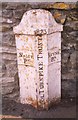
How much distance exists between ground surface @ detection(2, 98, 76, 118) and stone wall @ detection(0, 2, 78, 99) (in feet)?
0.44

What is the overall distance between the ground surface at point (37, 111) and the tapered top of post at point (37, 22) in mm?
1094

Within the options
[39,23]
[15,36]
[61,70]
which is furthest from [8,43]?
[61,70]

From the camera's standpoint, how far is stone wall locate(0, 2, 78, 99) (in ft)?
12.3

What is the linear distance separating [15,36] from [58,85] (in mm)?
938

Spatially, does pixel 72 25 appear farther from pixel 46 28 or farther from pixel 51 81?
pixel 51 81

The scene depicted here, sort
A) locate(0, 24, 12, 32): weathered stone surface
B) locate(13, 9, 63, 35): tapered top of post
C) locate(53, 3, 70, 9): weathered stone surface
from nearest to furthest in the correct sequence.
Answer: locate(13, 9, 63, 35): tapered top of post
locate(53, 3, 70, 9): weathered stone surface
locate(0, 24, 12, 32): weathered stone surface

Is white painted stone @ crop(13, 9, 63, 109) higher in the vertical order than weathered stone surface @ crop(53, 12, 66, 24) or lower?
lower

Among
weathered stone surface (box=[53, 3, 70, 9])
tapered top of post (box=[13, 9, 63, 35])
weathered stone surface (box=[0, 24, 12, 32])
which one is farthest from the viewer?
weathered stone surface (box=[0, 24, 12, 32])

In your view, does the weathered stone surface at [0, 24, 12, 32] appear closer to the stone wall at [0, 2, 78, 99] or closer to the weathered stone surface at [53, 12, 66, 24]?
the stone wall at [0, 2, 78, 99]

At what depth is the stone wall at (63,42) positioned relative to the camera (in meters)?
3.74

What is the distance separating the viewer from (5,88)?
13.5 feet

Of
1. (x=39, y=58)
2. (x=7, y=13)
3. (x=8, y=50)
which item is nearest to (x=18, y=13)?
(x=7, y=13)

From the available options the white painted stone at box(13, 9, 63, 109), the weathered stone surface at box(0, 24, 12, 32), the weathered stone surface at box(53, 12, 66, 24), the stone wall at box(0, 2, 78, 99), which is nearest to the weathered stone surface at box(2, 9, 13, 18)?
the stone wall at box(0, 2, 78, 99)

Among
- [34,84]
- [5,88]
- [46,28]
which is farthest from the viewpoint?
[5,88]
